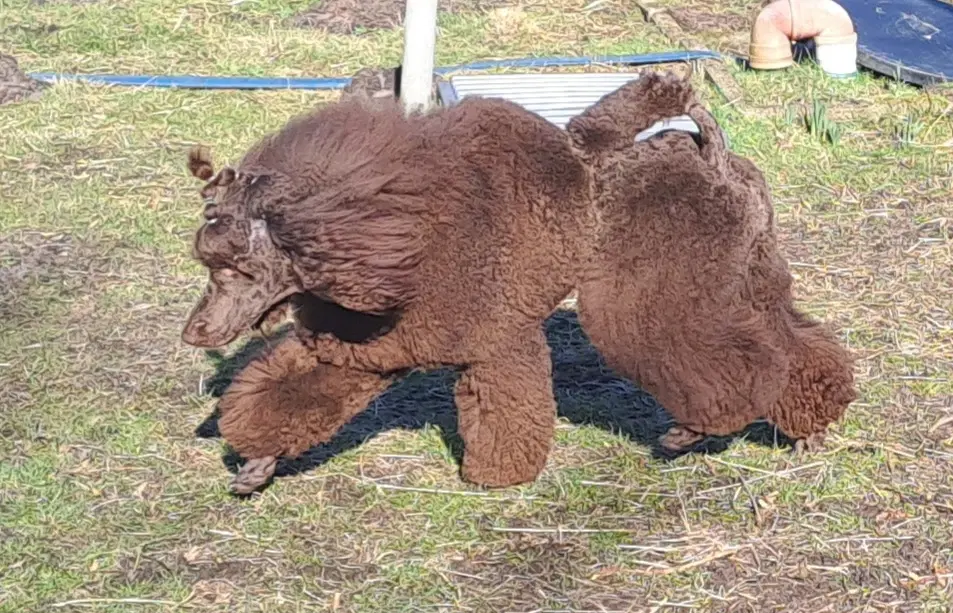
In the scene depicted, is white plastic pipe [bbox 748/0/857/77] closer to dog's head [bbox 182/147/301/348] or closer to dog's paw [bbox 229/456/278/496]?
dog's paw [bbox 229/456/278/496]

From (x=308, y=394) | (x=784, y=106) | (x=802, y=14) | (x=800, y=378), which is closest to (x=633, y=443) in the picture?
(x=800, y=378)

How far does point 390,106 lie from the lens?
3607mm

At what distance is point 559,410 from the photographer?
14.9 ft

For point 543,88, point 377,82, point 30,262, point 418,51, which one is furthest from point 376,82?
point 30,262

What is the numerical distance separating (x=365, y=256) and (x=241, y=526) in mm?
952

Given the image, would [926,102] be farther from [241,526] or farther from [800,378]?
[241,526]

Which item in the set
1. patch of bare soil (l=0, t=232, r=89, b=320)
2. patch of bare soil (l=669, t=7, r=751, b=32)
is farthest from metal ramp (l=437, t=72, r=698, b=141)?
patch of bare soil (l=0, t=232, r=89, b=320)

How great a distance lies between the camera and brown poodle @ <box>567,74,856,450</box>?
145 inches

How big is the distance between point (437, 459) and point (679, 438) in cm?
73

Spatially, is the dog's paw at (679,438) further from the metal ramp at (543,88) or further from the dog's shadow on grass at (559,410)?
the metal ramp at (543,88)

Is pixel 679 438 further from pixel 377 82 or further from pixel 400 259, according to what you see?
pixel 377 82

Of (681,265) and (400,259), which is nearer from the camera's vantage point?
(400,259)

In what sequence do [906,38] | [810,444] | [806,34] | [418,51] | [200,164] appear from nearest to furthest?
1. [200,164]
2. [810,444]
3. [418,51]
4. [806,34]
5. [906,38]

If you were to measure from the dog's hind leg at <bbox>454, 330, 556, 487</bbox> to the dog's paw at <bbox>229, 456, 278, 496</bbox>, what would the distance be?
21.2 inches
